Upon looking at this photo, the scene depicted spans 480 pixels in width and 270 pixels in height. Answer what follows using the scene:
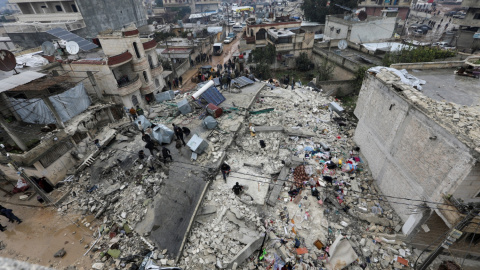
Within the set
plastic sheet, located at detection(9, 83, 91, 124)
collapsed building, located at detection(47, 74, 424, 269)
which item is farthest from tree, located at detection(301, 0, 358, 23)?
plastic sheet, located at detection(9, 83, 91, 124)

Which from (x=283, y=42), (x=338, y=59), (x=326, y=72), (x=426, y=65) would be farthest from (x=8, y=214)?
(x=338, y=59)

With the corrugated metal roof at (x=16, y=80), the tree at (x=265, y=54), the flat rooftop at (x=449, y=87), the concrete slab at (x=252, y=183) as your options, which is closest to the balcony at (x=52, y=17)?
the corrugated metal roof at (x=16, y=80)

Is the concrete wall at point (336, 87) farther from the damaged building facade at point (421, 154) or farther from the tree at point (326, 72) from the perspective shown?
the damaged building facade at point (421, 154)

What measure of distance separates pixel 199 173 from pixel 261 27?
33.0 m

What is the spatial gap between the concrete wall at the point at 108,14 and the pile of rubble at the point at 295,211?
3662cm

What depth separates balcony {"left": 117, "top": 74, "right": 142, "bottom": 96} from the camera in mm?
18422

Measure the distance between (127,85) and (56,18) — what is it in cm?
2917

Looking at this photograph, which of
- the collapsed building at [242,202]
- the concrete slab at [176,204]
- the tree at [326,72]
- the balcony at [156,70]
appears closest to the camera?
the collapsed building at [242,202]

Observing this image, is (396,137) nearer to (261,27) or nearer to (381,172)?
(381,172)

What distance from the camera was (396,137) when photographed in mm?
10695

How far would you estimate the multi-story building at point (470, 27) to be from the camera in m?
28.9

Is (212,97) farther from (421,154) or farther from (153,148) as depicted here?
(421,154)

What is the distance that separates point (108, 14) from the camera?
38.8 m

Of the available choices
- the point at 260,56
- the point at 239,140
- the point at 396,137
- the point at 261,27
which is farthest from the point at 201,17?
the point at 396,137
